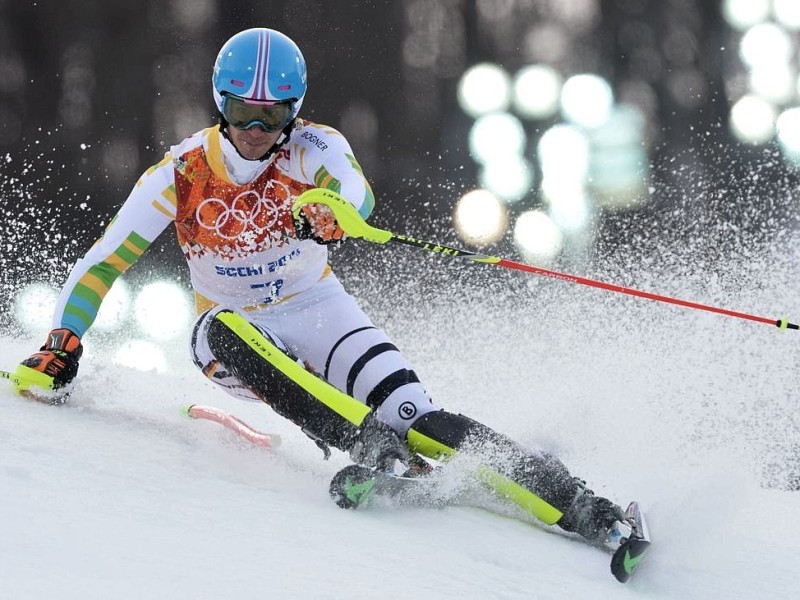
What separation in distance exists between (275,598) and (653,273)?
13.8ft

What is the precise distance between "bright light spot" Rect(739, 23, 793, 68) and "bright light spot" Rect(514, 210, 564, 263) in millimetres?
1642

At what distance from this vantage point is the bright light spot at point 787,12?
6.49 m

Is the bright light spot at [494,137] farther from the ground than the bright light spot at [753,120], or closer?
closer

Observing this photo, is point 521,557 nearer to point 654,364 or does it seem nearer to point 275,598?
point 275,598

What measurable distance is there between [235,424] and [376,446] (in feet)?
2.78

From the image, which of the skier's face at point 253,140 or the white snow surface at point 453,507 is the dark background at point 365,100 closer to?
the white snow surface at point 453,507

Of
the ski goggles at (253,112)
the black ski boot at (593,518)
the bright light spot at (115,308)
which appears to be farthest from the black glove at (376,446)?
the bright light spot at (115,308)

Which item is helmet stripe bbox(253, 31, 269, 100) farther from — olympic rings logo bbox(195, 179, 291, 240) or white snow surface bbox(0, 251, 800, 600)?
white snow surface bbox(0, 251, 800, 600)

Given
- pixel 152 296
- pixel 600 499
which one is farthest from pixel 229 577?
pixel 152 296

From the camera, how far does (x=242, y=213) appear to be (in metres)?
2.98

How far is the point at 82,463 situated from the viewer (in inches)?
89.7

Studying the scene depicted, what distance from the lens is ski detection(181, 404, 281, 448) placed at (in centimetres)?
305

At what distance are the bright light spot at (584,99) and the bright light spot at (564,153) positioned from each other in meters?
0.09

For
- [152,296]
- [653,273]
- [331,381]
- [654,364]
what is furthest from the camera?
[152,296]
